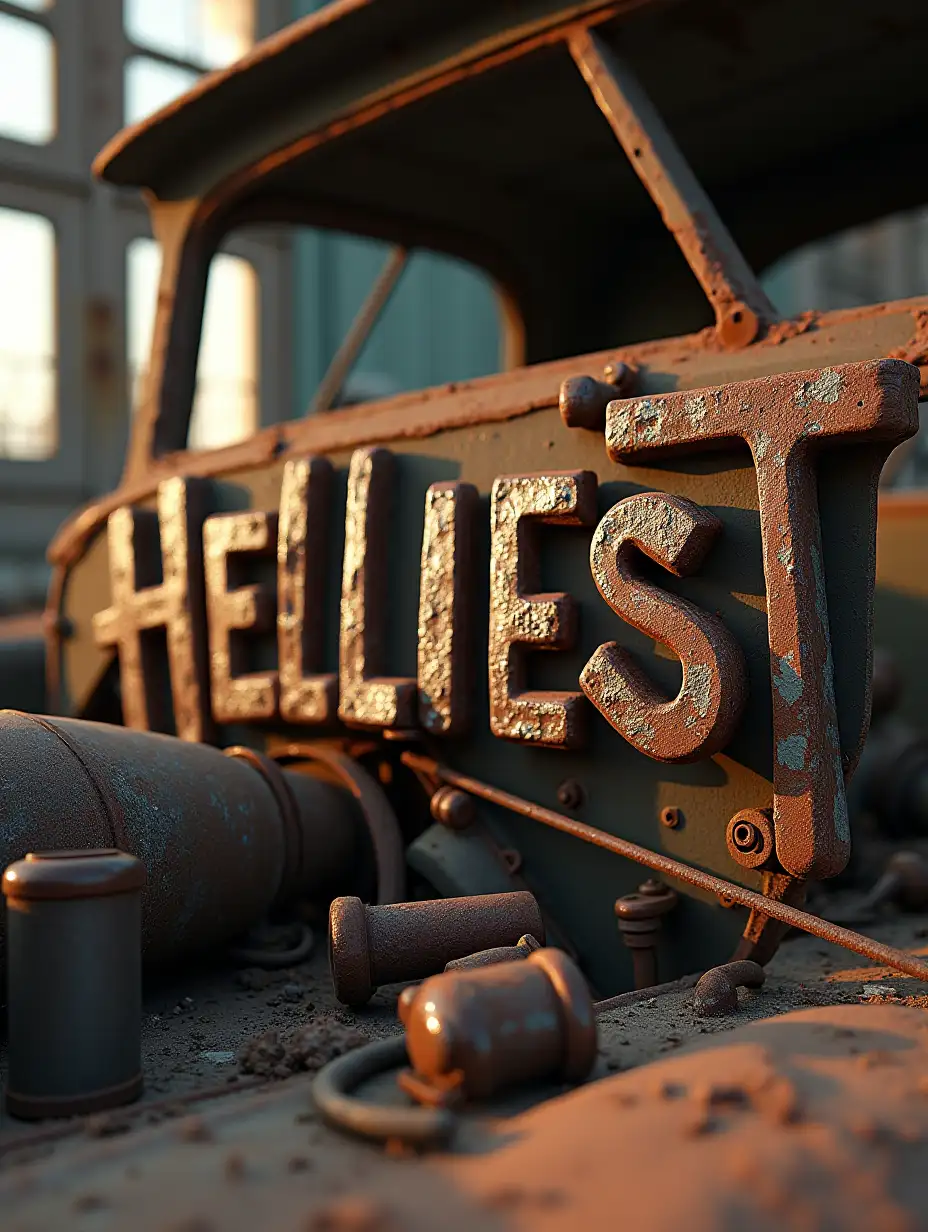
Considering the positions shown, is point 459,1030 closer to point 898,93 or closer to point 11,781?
point 11,781

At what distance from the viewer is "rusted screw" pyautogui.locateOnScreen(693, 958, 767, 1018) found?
1.99m

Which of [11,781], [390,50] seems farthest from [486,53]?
[11,781]

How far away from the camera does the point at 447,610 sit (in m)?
2.63

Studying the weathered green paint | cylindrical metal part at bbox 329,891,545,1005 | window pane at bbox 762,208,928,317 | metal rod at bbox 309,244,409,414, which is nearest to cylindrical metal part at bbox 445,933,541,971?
cylindrical metal part at bbox 329,891,545,1005

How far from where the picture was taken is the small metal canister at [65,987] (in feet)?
5.54

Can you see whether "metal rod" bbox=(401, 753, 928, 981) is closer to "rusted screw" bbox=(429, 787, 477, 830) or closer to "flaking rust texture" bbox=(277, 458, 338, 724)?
"rusted screw" bbox=(429, 787, 477, 830)

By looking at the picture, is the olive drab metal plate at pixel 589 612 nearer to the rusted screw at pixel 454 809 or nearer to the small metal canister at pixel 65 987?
the rusted screw at pixel 454 809

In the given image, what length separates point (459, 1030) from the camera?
150cm

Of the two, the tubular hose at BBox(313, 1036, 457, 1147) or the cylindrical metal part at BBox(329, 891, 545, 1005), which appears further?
the cylindrical metal part at BBox(329, 891, 545, 1005)

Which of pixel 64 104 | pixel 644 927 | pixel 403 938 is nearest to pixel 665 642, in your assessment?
pixel 644 927

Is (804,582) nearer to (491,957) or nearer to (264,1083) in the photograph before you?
(491,957)

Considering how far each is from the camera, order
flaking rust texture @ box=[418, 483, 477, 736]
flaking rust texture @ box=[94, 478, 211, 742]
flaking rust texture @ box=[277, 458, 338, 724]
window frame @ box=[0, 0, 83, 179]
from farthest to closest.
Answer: window frame @ box=[0, 0, 83, 179] < flaking rust texture @ box=[94, 478, 211, 742] < flaking rust texture @ box=[277, 458, 338, 724] < flaking rust texture @ box=[418, 483, 477, 736]

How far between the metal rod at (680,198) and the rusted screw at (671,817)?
2.88 ft

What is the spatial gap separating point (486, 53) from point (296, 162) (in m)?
0.74
